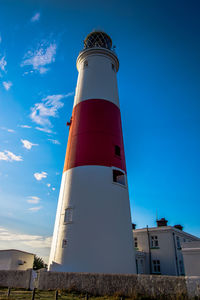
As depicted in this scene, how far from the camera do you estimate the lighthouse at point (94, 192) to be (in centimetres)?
1238

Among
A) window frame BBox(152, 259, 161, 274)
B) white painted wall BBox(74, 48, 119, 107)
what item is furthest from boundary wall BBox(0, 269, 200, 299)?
window frame BBox(152, 259, 161, 274)

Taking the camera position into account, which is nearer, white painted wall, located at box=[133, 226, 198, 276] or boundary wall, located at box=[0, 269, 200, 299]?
boundary wall, located at box=[0, 269, 200, 299]

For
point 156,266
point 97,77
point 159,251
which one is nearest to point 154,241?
point 159,251

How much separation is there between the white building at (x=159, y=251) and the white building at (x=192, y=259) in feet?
38.9

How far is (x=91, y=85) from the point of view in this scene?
58.6ft

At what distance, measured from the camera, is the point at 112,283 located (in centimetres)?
970

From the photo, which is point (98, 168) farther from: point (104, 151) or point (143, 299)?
point (143, 299)

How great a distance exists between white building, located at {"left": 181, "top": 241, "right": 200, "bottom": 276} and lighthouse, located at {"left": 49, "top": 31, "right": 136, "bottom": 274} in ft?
10.6

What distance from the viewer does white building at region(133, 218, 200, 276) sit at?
892 inches

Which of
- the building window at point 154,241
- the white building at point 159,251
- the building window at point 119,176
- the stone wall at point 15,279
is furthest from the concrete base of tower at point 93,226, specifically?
the building window at point 154,241

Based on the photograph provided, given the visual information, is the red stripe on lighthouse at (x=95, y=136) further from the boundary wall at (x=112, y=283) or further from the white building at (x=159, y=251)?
the white building at (x=159, y=251)

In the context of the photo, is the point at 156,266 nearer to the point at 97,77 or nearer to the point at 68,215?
the point at 68,215

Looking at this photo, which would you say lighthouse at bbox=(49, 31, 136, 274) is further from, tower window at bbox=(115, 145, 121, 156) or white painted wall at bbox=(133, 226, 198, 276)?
white painted wall at bbox=(133, 226, 198, 276)

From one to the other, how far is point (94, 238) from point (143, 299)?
457 centimetres
